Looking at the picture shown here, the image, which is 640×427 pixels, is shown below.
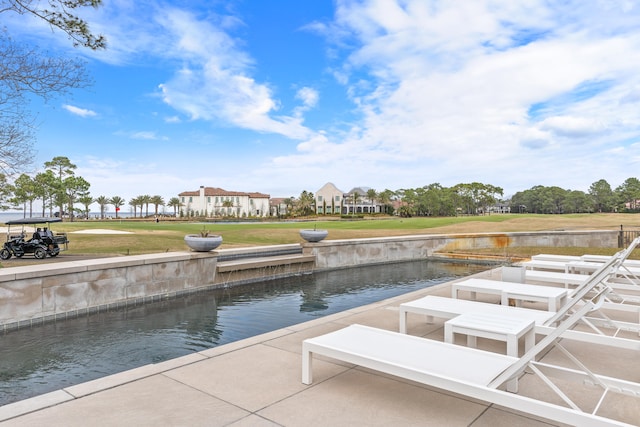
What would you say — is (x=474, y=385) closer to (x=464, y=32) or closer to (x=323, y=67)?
(x=464, y=32)

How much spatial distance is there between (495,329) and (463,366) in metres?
0.95

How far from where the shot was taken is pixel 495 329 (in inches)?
147

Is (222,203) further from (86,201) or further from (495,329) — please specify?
(495,329)

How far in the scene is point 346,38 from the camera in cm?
2061

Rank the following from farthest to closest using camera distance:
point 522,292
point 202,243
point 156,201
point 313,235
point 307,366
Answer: point 156,201
point 313,235
point 202,243
point 522,292
point 307,366

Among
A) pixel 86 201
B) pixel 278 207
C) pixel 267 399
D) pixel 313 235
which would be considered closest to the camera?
pixel 267 399

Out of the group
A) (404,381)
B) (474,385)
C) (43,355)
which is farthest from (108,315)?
(474,385)

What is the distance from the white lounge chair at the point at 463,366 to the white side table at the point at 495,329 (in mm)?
452

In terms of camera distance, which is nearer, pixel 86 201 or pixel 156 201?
pixel 86 201

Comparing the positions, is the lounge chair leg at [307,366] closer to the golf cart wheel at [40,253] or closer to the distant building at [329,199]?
the golf cart wheel at [40,253]

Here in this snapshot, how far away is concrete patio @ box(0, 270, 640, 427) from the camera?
2.92 m

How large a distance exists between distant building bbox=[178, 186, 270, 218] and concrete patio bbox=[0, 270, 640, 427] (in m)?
110

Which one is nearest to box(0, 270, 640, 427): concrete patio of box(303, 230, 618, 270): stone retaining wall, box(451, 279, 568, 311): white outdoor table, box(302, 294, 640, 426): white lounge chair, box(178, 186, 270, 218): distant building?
box(302, 294, 640, 426): white lounge chair

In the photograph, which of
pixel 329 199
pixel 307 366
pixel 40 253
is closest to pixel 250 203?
pixel 329 199
